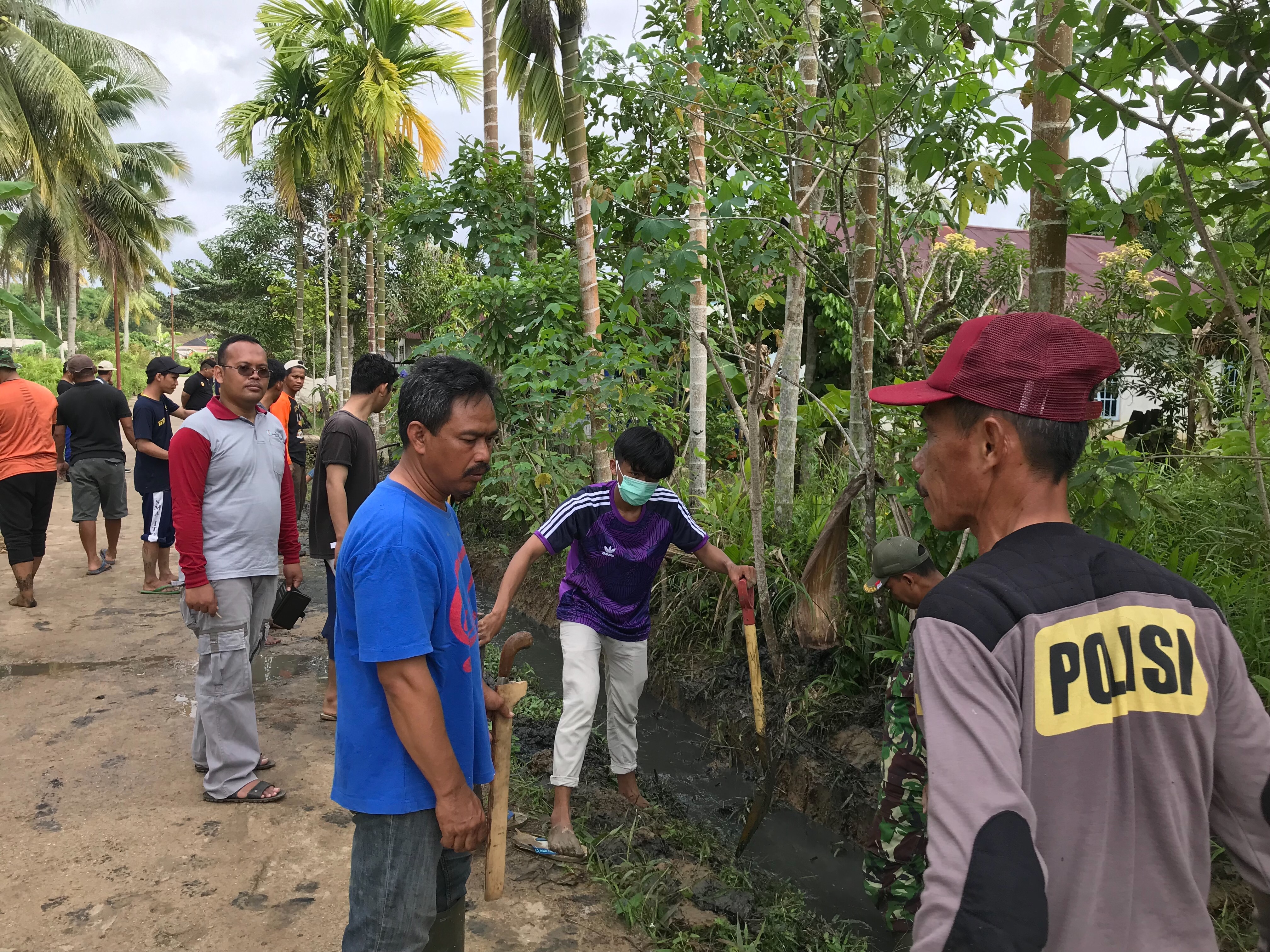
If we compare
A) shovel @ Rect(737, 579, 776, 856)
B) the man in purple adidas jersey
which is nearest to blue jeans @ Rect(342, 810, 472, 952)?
the man in purple adidas jersey

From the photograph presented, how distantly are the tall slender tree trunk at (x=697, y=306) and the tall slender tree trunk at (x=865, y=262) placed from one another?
0.96 m

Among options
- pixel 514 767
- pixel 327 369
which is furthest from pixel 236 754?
pixel 327 369

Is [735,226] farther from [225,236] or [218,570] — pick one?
[225,236]

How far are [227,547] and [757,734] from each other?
266 centimetres

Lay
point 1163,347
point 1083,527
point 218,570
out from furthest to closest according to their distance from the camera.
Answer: point 1163,347, point 218,570, point 1083,527

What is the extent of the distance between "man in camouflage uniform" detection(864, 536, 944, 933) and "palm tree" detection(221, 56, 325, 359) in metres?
16.7

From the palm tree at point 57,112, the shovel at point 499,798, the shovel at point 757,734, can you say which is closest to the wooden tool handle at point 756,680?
the shovel at point 757,734

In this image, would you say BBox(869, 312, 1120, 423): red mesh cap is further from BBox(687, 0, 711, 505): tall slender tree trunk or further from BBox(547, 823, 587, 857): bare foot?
BBox(687, 0, 711, 505): tall slender tree trunk

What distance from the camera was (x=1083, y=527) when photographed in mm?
3223

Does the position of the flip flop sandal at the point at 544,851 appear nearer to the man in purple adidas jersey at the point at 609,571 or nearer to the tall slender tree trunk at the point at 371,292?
the man in purple adidas jersey at the point at 609,571

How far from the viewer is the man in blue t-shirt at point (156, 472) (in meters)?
7.60

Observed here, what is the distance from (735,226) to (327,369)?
Answer: 69.6 ft

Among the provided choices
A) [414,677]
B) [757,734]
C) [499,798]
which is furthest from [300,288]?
[414,677]

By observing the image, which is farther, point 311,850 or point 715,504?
point 715,504
